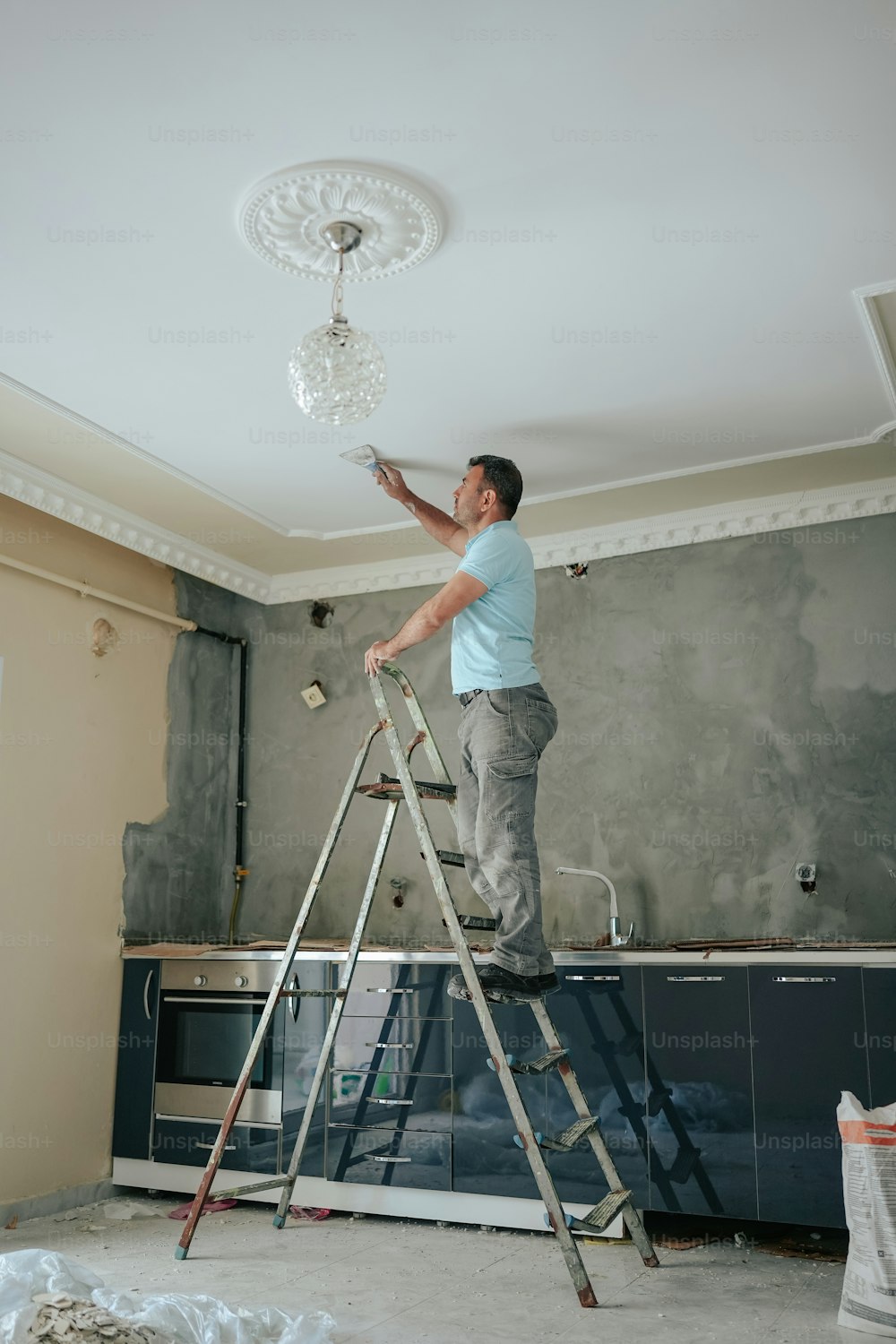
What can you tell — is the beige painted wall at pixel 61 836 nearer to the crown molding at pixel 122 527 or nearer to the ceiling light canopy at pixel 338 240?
the crown molding at pixel 122 527

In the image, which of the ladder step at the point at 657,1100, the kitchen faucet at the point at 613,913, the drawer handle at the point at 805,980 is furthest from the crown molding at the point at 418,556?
the ladder step at the point at 657,1100

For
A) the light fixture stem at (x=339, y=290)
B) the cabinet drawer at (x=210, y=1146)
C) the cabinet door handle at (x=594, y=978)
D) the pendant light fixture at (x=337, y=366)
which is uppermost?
the light fixture stem at (x=339, y=290)

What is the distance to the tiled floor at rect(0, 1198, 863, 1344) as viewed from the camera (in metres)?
2.72

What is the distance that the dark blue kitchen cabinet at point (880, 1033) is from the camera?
10.7 ft

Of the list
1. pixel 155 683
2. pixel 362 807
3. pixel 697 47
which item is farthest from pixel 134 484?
pixel 697 47

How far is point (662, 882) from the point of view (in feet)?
14.3

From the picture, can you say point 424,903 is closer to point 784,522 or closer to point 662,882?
point 662,882

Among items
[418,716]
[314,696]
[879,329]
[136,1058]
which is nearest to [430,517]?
[418,716]

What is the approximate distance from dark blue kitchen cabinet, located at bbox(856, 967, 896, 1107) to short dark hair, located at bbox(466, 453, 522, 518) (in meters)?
1.83

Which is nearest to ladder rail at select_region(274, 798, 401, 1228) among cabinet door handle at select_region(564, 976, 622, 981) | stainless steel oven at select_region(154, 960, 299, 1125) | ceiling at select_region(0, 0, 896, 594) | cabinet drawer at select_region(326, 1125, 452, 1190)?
cabinet drawer at select_region(326, 1125, 452, 1190)

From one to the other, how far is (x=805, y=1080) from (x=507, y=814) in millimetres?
1361

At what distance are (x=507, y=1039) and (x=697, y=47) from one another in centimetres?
304

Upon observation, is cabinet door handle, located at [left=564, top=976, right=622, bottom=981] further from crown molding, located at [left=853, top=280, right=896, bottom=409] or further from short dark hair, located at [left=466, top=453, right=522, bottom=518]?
crown molding, located at [left=853, top=280, right=896, bottom=409]

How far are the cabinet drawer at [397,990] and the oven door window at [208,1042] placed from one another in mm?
411
